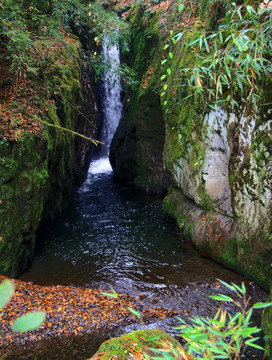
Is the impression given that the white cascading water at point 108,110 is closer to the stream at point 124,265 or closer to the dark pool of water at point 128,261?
the stream at point 124,265

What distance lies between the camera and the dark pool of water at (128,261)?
5492 mm

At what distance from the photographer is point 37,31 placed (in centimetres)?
744

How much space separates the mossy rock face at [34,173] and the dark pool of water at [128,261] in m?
0.65

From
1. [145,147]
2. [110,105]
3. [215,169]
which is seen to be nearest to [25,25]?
[215,169]

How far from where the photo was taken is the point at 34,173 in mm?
6496

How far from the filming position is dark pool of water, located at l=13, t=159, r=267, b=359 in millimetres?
5492

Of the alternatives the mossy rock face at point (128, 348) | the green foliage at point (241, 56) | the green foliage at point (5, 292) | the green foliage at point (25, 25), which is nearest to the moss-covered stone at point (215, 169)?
the green foliage at point (241, 56)

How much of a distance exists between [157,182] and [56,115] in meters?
6.28

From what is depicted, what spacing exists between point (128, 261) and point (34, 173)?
3.00 metres

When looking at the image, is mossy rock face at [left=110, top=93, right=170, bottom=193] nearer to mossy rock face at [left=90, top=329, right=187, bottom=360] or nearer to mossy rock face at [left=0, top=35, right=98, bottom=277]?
mossy rock face at [left=0, top=35, right=98, bottom=277]

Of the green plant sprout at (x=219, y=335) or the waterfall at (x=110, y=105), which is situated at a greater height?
the waterfall at (x=110, y=105)

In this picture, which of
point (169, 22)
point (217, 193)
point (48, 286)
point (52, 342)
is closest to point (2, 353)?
point (52, 342)

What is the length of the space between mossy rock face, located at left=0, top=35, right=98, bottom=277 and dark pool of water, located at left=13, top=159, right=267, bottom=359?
25.8 inches

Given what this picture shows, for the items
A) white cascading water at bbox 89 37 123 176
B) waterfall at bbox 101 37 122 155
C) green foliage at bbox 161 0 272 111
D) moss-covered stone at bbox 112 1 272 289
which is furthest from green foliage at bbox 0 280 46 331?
waterfall at bbox 101 37 122 155
